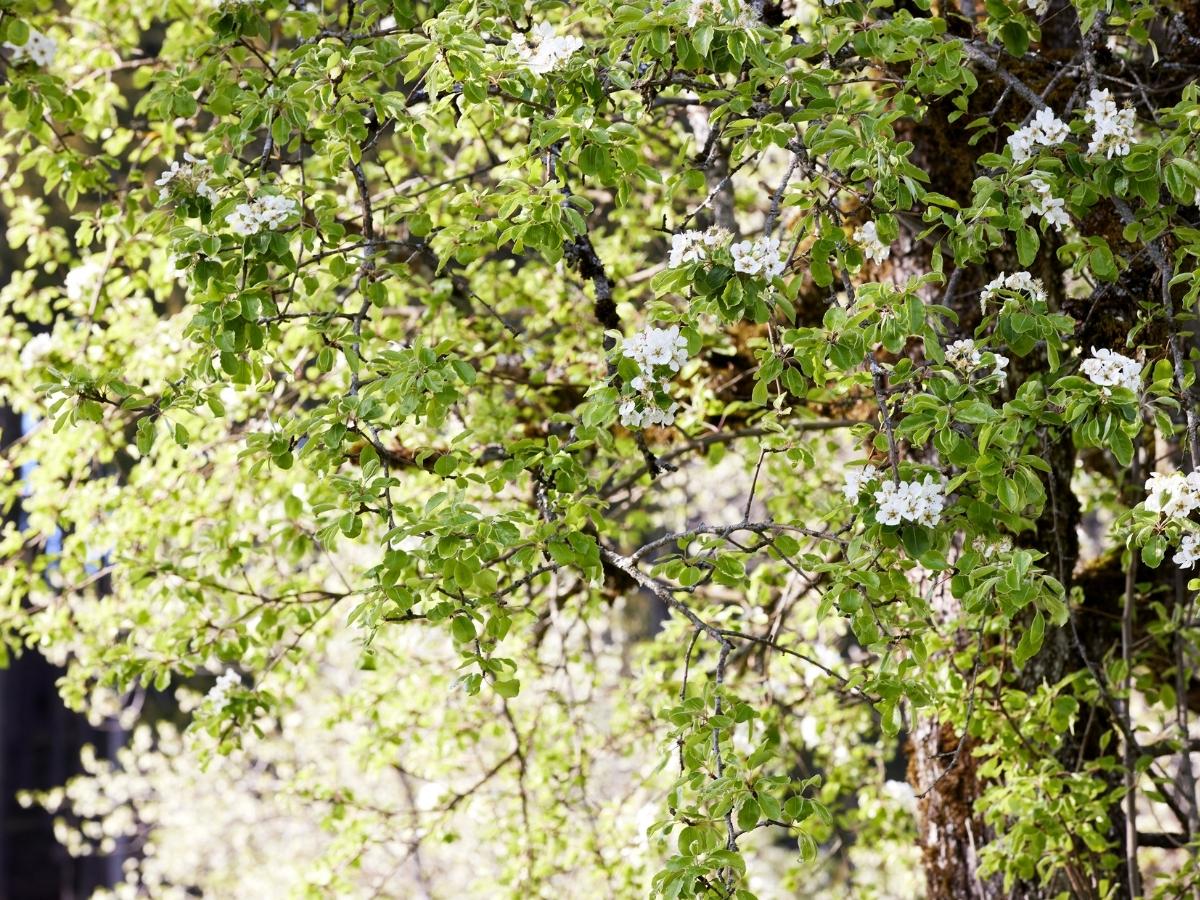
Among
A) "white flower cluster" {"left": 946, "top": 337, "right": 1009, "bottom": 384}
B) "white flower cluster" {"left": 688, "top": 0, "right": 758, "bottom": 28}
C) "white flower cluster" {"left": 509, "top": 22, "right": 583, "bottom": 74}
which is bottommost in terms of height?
"white flower cluster" {"left": 946, "top": 337, "right": 1009, "bottom": 384}

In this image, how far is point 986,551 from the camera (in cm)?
186

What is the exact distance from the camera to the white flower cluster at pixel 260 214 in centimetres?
195

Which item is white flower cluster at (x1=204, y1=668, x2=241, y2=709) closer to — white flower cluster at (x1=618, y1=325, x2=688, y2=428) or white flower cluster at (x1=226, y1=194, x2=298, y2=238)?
white flower cluster at (x1=226, y1=194, x2=298, y2=238)

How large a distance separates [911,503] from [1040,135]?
62 centimetres

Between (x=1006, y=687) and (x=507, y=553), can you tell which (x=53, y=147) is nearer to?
(x=507, y=553)

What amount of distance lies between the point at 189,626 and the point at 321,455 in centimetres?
99

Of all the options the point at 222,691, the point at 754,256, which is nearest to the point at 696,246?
the point at 754,256

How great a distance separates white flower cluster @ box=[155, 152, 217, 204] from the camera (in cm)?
208

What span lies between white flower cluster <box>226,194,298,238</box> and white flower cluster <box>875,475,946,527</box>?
39.6 inches

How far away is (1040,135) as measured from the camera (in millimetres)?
1906

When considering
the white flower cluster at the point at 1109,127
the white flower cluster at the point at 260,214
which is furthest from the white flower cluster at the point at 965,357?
the white flower cluster at the point at 260,214

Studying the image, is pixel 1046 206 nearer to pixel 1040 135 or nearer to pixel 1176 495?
pixel 1040 135

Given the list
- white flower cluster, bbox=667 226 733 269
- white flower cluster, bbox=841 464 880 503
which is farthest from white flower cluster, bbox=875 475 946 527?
white flower cluster, bbox=667 226 733 269

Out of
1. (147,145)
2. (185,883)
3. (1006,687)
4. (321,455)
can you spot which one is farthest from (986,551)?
(185,883)
